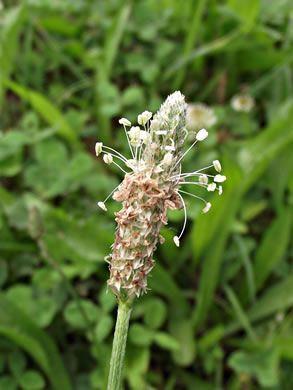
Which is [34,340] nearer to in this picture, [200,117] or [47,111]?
[47,111]

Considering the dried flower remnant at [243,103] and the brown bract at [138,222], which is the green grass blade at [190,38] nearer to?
the dried flower remnant at [243,103]

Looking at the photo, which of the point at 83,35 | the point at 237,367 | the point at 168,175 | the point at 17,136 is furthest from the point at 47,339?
the point at 83,35

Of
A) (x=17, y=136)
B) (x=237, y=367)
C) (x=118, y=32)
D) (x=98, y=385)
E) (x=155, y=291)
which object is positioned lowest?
(x=98, y=385)

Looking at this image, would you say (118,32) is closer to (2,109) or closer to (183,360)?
(2,109)

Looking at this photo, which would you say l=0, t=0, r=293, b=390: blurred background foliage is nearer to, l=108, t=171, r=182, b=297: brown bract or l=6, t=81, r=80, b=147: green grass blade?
l=6, t=81, r=80, b=147: green grass blade

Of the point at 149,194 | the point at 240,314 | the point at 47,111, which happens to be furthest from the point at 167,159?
the point at 47,111

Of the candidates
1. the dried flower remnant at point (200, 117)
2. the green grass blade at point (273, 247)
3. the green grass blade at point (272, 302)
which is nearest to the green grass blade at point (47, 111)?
the dried flower remnant at point (200, 117)
